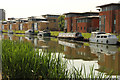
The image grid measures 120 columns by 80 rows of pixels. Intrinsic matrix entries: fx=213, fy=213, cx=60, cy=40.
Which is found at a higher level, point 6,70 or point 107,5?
point 107,5

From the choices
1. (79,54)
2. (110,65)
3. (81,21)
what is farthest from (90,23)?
(110,65)

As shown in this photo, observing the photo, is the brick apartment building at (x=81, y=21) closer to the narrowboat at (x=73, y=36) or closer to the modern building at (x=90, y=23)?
the modern building at (x=90, y=23)

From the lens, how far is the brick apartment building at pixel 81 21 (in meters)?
75.4

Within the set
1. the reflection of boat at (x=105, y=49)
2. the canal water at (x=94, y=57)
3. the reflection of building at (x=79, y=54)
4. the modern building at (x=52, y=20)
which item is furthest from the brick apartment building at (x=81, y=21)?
the reflection of building at (x=79, y=54)

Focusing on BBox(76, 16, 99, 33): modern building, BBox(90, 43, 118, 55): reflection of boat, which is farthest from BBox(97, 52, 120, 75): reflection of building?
BBox(76, 16, 99, 33): modern building

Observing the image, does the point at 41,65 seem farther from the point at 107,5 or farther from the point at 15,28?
the point at 15,28

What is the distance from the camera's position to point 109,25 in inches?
2242

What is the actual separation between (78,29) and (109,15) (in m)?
27.9

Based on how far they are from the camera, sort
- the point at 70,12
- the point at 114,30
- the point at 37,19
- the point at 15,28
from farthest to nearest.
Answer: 1. the point at 15,28
2. the point at 37,19
3. the point at 70,12
4. the point at 114,30

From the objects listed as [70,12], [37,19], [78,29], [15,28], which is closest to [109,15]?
[78,29]

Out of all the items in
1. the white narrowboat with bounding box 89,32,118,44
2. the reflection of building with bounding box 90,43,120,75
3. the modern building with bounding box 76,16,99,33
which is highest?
the modern building with bounding box 76,16,99,33

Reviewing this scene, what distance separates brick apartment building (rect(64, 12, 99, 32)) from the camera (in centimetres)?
7538

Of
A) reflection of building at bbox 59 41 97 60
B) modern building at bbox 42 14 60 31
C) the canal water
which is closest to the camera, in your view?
the canal water

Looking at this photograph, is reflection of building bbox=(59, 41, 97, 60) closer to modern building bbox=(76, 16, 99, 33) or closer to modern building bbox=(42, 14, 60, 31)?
modern building bbox=(76, 16, 99, 33)
